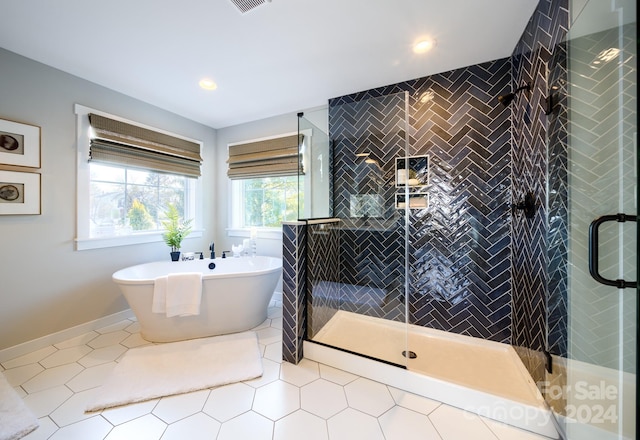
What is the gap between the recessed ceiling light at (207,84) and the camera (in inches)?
95.1

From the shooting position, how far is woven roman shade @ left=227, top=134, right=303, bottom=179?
10.00ft

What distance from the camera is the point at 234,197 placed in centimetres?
364

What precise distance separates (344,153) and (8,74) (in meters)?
2.94

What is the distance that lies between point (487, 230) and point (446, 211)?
374 mm

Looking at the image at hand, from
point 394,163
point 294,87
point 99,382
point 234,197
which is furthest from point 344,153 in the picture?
point 99,382

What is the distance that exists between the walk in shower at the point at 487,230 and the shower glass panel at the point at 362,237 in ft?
0.05

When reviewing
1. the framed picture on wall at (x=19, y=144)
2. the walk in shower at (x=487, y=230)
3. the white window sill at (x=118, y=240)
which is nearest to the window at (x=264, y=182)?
the walk in shower at (x=487, y=230)

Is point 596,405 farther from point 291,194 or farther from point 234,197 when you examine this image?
point 234,197

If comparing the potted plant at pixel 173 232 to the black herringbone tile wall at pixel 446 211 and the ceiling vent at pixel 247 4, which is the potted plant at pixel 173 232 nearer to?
the black herringbone tile wall at pixel 446 211

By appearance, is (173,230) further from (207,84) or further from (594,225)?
(594,225)

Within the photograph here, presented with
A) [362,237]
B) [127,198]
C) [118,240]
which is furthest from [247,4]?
[118,240]

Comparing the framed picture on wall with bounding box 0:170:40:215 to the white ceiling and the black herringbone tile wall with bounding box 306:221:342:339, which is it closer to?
the white ceiling

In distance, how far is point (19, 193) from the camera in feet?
6.48

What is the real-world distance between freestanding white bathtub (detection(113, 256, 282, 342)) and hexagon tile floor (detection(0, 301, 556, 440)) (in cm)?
42
